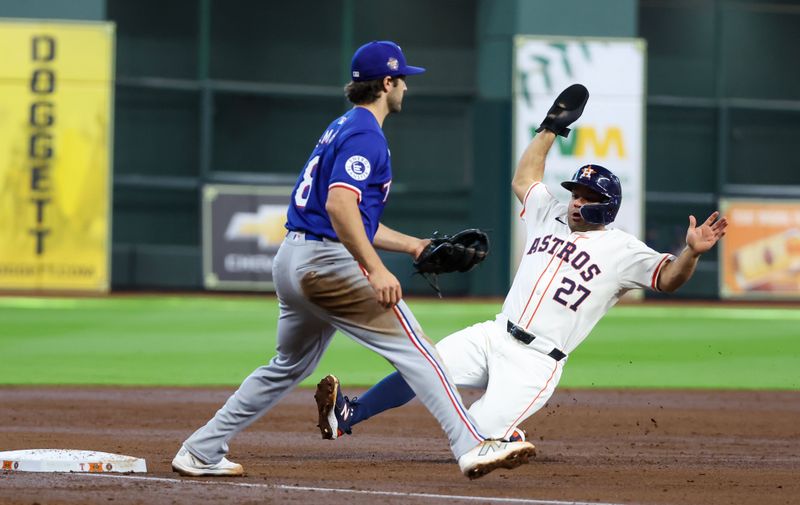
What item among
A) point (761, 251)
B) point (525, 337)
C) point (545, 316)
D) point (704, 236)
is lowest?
point (761, 251)

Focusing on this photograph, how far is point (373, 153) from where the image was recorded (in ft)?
Answer: 18.7

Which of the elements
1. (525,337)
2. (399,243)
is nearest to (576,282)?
(525,337)

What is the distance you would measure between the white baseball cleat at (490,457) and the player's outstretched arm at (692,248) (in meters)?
1.16

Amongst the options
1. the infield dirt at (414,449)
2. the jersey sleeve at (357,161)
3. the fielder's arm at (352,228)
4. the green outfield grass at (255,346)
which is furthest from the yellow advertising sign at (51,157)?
the fielder's arm at (352,228)

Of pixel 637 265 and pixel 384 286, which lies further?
pixel 637 265

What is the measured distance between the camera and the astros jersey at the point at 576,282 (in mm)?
6840

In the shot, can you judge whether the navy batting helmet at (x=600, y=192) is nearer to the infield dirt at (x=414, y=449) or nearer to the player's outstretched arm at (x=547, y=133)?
the player's outstretched arm at (x=547, y=133)

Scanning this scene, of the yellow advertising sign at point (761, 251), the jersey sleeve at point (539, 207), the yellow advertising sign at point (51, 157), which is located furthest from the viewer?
the yellow advertising sign at point (761, 251)

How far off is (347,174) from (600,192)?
1.73 metres

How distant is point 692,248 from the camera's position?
6.36m

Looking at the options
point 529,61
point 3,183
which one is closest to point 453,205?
point 529,61

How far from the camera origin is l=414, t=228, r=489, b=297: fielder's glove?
6250mm

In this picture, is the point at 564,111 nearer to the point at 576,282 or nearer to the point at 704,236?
the point at 576,282

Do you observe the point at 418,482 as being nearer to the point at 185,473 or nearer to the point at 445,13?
the point at 185,473
